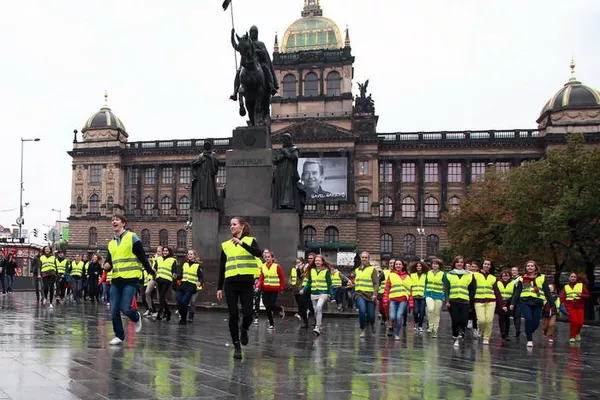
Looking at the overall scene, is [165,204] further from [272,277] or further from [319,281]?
[319,281]

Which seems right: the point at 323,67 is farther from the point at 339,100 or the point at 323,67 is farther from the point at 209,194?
→ the point at 209,194

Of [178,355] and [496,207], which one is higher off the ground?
[496,207]

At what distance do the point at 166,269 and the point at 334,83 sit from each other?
73.8 m

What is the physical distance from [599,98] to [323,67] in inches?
1294

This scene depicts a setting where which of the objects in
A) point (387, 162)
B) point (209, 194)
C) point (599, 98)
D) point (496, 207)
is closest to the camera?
point (209, 194)

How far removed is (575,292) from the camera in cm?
1736

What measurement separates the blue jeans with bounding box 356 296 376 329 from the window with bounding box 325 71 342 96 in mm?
74379

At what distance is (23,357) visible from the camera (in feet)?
29.1

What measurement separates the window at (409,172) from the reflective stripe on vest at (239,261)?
252 feet

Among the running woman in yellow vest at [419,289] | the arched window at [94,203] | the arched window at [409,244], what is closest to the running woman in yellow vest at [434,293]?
the running woman in yellow vest at [419,289]

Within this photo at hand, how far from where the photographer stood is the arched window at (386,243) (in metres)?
84.3

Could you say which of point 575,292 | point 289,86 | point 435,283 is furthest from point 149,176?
point 575,292

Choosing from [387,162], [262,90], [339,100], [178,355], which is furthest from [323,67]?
[178,355]

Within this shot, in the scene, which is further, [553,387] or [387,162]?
[387,162]
